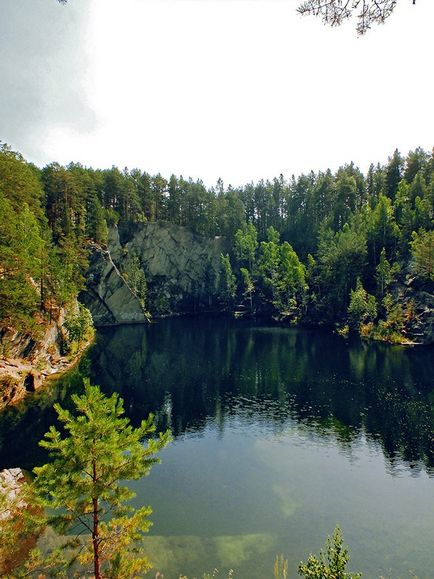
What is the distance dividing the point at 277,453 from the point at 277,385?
758 inches

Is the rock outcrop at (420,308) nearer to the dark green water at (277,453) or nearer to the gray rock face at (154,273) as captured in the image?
the dark green water at (277,453)

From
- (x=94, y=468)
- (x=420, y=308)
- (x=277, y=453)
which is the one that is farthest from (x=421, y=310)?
(x=94, y=468)

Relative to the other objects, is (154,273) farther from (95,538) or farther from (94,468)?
(94,468)

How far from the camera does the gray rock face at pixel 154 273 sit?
10106 centimetres

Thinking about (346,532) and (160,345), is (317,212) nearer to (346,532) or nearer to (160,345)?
(160,345)

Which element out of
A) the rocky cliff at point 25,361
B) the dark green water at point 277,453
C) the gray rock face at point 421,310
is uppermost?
the gray rock face at point 421,310

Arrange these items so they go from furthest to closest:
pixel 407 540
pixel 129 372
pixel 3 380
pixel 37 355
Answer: pixel 129 372 → pixel 37 355 → pixel 3 380 → pixel 407 540

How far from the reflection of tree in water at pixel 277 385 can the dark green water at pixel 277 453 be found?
22cm

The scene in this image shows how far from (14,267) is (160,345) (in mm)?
40284

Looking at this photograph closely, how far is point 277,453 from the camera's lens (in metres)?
35.1

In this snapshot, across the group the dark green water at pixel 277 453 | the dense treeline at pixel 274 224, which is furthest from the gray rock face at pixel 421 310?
the dark green water at pixel 277 453

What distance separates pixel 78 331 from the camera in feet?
216

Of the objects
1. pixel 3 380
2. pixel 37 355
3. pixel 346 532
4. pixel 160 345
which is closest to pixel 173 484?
pixel 346 532

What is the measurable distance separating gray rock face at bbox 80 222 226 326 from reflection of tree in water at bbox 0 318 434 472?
53.8 feet
